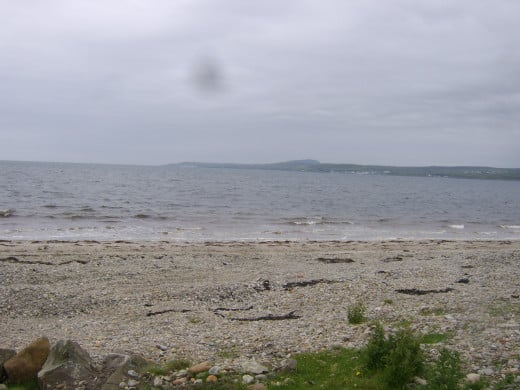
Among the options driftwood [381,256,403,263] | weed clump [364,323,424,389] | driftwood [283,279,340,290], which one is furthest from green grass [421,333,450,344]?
driftwood [381,256,403,263]

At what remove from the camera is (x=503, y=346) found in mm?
7730

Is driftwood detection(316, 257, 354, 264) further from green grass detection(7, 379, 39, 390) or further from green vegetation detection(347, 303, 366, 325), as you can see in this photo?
green grass detection(7, 379, 39, 390)

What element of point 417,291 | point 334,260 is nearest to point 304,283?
point 417,291

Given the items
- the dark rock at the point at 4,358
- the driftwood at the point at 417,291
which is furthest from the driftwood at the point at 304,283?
the dark rock at the point at 4,358

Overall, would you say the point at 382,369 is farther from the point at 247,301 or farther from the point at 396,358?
the point at 247,301

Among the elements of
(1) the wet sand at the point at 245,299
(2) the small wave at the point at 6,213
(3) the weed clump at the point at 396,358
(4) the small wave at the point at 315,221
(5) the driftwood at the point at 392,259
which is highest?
(3) the weed clump at the point at 396,358

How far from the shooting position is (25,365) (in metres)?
7.70

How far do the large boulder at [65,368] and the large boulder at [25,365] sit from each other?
0.82 ft

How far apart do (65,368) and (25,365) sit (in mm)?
842

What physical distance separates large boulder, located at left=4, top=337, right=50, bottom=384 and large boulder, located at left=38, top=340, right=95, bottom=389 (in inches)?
9.8

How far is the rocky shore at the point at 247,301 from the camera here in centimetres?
871

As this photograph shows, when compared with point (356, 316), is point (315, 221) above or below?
below

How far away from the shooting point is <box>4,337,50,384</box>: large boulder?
765 cm

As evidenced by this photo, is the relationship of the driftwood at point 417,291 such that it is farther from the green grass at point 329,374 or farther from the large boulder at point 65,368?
the large boulder at point 65,368
